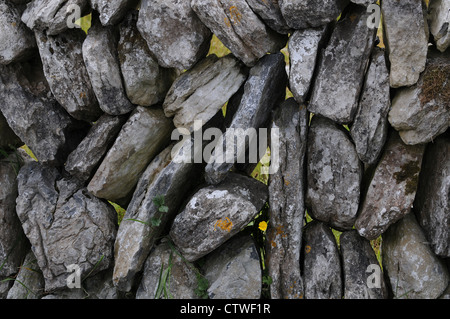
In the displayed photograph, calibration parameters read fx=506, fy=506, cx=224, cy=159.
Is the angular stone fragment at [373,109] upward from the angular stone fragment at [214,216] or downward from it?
upward

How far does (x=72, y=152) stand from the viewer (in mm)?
3910

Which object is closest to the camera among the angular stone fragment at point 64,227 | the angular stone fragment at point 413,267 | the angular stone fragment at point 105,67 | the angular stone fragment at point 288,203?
the angular stone fragment at point 413,267

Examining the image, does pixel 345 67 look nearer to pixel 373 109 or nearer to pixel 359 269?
pixel 373 109

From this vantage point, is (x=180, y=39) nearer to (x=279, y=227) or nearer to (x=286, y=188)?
(x=286, y=188)

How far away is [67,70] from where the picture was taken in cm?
371

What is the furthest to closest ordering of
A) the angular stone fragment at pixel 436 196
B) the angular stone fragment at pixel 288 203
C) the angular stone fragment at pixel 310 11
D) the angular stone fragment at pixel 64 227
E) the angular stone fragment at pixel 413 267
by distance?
the angular stone fragment at pixel 64 227 < the angular stone fragment at pixel 288 203 < the angular stone fragment at pixel 413 267 < the angular stone fragment at pixel 436 196 < the angular stone fragment at pixel 310 11

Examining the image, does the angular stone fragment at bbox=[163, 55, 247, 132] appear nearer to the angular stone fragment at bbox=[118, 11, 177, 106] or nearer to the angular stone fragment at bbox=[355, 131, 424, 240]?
the angular stone fragment at bbox=[118, 11, 177, 106]

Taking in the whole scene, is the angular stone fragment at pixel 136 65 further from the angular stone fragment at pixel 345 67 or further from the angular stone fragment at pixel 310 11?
the angular stone fragment at pixel 345 67

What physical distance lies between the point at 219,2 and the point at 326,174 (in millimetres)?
1342

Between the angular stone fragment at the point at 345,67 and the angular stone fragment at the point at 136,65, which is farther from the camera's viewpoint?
the angular stone fragment at the point at 136,65

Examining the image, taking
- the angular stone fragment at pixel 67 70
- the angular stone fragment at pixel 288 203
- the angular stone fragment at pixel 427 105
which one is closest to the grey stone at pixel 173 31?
the angular stone fragment at pixel 67 70

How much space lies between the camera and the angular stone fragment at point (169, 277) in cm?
363

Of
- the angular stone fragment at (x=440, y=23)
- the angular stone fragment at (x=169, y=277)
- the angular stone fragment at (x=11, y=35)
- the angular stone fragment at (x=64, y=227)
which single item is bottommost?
the angular stone fragment at (x=169, y=277)

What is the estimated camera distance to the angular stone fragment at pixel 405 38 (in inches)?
119
